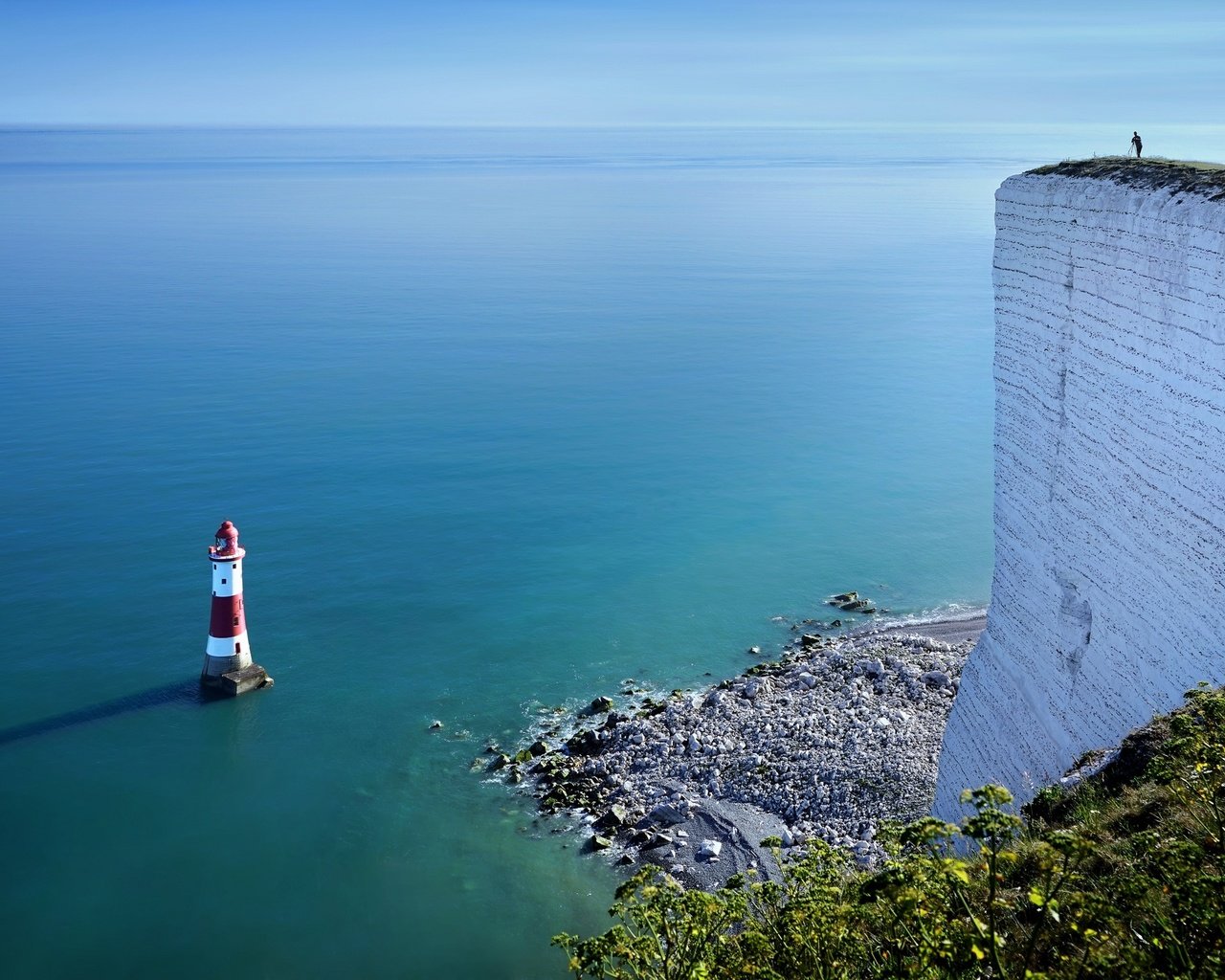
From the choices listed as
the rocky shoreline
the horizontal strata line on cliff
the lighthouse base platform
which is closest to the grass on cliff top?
the horizontal strata line on cliff

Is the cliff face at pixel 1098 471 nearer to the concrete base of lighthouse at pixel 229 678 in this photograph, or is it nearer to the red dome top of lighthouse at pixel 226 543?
the red dome top of lighthouse at pixel 226 543

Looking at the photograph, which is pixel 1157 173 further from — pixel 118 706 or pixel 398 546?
pixel 398 546

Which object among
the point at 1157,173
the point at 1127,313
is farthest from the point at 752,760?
the point at 1157,173

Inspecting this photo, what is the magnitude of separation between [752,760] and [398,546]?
14.9 metres

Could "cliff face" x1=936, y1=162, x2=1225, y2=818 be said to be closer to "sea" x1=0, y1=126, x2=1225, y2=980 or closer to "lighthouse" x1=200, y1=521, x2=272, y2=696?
"sea" x1=0, y1=126, x2=1225, y2=980

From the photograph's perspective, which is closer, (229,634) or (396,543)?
(229,634)

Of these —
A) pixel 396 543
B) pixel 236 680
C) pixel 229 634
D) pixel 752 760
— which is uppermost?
pixel 396 543

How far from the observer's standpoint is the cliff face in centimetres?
1234

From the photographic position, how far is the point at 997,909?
318 inches

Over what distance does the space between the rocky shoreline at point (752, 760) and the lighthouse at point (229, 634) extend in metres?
6.17

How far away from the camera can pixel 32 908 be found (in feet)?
61.3

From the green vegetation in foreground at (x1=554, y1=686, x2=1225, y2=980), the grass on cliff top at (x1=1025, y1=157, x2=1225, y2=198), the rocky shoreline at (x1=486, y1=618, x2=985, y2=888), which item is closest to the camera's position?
the green vegetation in foreground at (x1=554, y1=686, x2=1225, y2=980)

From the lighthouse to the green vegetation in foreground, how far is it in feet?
55.0

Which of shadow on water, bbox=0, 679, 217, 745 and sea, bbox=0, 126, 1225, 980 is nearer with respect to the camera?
sea, bbox=0, 126, 1225, 980
